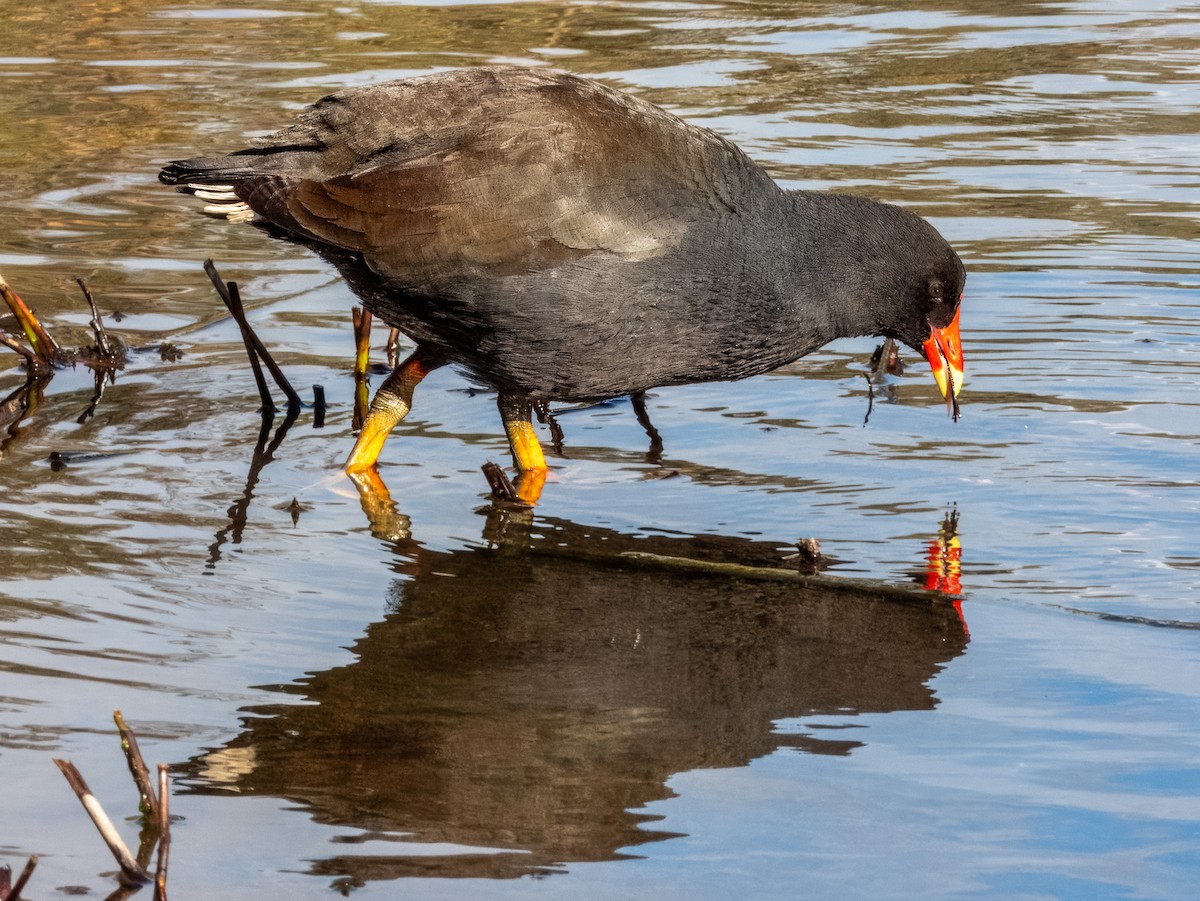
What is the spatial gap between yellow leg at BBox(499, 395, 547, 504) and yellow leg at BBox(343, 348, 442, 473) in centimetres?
31

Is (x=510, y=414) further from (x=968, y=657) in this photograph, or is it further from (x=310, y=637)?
(x=968, y=657)

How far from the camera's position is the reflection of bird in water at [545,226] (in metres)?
5.06

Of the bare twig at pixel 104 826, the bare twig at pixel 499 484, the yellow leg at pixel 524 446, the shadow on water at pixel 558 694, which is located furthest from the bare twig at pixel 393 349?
the bare twig at pixel 104 826

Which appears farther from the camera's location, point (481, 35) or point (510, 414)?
point (481, 35)


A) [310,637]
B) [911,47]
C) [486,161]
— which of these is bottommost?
[310,637]

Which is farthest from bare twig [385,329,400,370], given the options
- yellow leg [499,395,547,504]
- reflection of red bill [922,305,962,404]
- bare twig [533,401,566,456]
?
reflection of red bill [922,305,962,404]

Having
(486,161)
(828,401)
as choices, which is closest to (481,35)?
(828,401)

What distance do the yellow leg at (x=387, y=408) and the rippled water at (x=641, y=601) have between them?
165mm

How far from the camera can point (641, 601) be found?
4.76 metres

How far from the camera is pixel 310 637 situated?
4.39 meters

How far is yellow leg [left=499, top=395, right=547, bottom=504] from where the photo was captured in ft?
18.7

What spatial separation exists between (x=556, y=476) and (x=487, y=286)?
3.38ft

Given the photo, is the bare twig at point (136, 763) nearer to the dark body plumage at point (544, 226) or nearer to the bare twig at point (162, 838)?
the bare twig at point (162, 838)

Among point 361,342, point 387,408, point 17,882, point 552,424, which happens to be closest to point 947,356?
point 552,424
